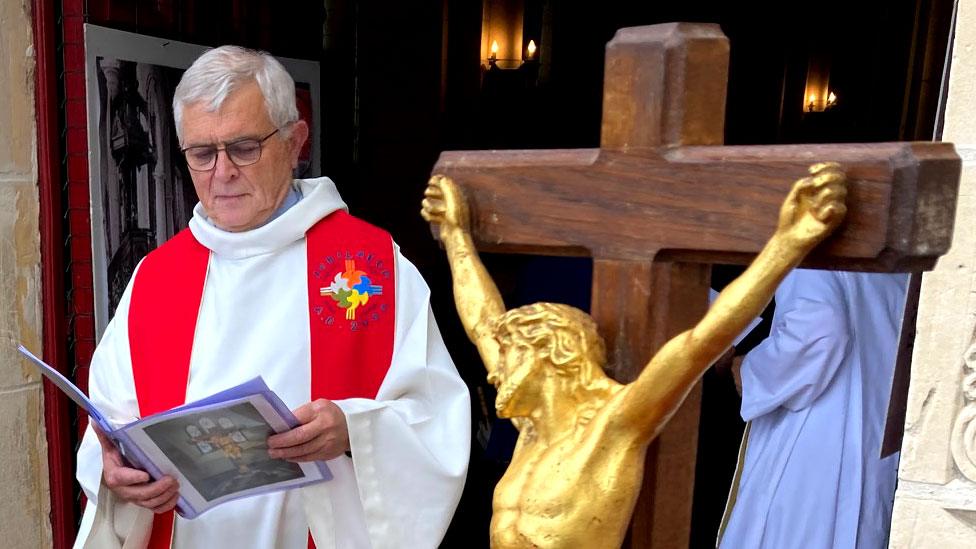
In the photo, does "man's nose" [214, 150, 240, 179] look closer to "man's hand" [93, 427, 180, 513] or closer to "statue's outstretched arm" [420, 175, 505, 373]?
"man's hand" [93, 427, 180, 513]

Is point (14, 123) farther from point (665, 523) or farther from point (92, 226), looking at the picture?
point (665, 523)

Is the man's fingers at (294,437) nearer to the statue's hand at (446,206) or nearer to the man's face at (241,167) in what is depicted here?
the man's face at (241,167)

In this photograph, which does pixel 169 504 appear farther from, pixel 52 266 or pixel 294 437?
pixel 52 266

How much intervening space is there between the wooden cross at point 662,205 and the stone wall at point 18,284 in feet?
7.58

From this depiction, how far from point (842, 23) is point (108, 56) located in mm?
5742

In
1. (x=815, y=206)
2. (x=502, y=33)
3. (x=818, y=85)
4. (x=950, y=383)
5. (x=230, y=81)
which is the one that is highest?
(x=502, y=33)

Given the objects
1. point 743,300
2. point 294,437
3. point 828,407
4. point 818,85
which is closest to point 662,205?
point 743,300

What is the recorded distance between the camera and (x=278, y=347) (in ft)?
7.61

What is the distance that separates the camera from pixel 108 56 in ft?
10.1

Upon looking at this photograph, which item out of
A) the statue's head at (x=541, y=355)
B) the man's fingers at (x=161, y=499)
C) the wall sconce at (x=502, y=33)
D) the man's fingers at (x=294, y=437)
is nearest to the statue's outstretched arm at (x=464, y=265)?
the statue's head at (x=541, y=355)

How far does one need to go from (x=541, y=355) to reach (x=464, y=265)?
0.21 m

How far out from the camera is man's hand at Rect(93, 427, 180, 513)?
204cm

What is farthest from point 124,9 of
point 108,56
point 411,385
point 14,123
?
point 411,385

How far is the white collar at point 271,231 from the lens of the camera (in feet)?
7.77
